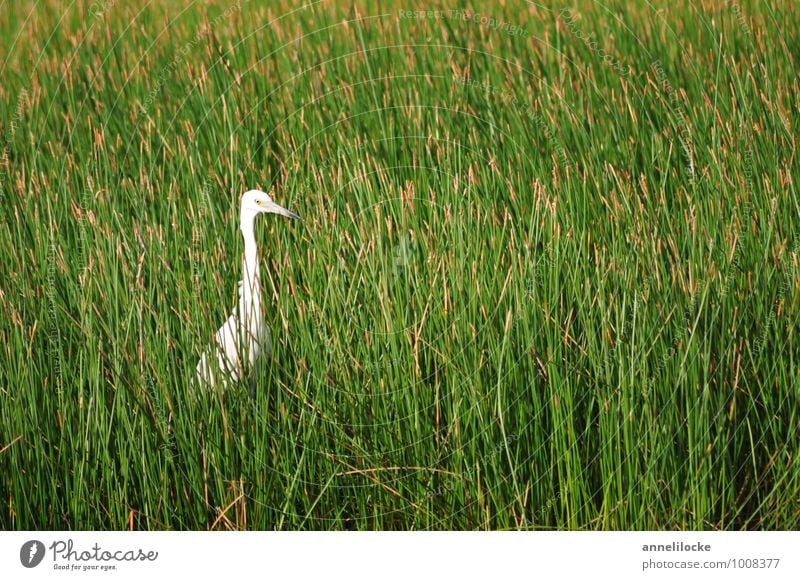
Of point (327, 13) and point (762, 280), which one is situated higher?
point (327, 13)

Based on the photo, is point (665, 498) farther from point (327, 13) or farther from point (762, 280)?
point (327, 13)

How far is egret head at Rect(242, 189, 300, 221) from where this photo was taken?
2814 mm

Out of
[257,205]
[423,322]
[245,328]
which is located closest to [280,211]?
[257,205]

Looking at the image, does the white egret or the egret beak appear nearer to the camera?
the white egret

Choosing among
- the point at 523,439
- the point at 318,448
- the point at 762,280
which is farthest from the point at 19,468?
the point at 762,280

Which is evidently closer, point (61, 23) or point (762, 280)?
point (762, 280)

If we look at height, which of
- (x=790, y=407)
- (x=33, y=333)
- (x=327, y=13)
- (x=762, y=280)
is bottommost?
(x=790, y=407)

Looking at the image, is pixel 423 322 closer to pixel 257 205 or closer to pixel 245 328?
pixel 245 328

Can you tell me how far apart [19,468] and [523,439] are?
147cm

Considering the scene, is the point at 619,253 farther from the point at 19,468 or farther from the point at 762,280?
the point at 19,468

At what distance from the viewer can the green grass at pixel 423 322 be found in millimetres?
2631

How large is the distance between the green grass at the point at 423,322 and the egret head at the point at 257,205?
91 millimetres
